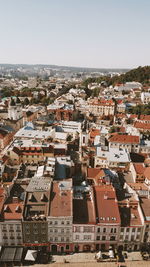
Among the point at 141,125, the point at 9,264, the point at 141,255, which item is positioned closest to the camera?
the point at 9,264

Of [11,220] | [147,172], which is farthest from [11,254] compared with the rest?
[147,172]

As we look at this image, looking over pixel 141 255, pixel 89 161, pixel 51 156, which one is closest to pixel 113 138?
pixel 89 161

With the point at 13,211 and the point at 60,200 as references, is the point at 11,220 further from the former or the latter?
the point at 60,200

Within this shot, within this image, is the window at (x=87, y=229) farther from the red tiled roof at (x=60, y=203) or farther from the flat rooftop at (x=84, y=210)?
the red tiled roof at (x=60, y=203)

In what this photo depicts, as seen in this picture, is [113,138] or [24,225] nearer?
[24,225]

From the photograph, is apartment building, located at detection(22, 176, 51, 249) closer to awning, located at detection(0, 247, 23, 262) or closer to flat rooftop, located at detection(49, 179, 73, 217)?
flat rooftop, located at detection(49, 179, 73, 217)

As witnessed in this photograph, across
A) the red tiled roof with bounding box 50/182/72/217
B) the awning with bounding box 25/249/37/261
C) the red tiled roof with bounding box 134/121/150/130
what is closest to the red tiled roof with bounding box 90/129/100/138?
the red tiled roof with bounding box 134/121/150/130

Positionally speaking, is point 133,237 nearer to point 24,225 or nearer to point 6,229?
point 24,225

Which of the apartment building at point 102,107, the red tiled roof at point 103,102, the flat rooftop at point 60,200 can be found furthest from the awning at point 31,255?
the red tiled roof at point 103,102

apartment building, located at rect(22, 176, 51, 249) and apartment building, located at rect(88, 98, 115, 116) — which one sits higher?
apartment building, located at rect(88, 98, 115, 116)
